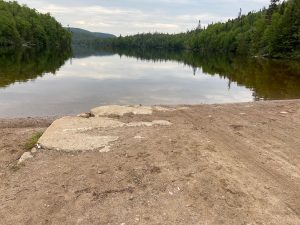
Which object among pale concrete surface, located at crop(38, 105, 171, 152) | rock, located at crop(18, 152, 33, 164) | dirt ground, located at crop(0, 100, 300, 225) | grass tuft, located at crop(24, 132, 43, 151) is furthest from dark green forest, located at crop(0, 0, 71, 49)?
dirt ground, located at crop(0, 100, 300, 225)

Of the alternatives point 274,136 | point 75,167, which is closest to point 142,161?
point 75,167

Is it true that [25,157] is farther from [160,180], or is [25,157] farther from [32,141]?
[160,180]

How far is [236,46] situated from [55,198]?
139881 mm

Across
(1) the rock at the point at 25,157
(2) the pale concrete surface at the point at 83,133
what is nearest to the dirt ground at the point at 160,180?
(1) the rock at the point at 25,157

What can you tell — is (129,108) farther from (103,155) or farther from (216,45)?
(216,45)

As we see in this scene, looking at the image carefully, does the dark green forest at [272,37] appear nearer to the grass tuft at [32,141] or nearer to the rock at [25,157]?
the grass tuft at [32,141]

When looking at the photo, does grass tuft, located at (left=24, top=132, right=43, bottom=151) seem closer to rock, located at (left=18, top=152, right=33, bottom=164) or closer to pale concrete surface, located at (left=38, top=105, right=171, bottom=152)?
pale concrete surface, located at (left=38, top=105, right=171, bottom=152)

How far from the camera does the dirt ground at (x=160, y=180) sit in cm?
812

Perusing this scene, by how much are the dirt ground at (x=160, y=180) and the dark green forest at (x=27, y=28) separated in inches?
4617

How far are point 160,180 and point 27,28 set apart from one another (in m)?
139

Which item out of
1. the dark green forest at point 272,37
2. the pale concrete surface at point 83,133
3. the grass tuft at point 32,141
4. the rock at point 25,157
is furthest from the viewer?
the dark green forest at point 272,37

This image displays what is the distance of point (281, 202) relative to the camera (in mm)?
8695

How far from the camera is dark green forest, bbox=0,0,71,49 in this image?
122125 millimetres

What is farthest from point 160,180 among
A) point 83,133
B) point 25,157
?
point 83,133
